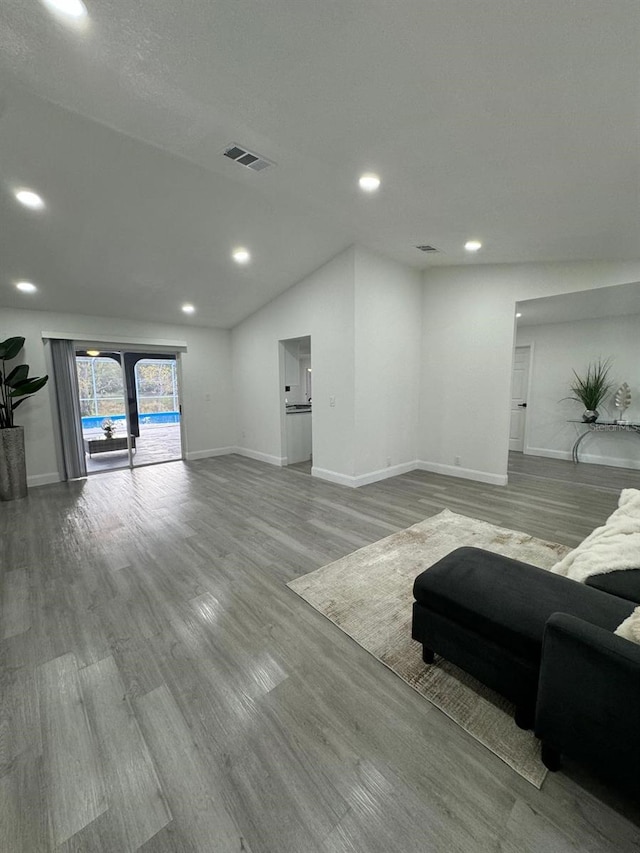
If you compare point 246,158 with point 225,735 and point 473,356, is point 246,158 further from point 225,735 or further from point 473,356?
point 473,356

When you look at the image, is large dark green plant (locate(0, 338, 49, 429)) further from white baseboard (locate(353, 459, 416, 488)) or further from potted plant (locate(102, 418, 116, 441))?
white baseboard (locate(353, 459, 416, 488))

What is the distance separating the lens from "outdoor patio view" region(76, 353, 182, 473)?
6.75 meters

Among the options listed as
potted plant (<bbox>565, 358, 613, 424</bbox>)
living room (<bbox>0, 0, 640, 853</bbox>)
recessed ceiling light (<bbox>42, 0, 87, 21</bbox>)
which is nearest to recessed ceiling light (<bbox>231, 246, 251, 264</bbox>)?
living room (<bbox>0, 0, 640, 853</bbox>)

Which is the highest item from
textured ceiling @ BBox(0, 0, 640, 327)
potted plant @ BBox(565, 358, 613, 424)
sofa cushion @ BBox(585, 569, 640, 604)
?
textured ceiling @ BBox(0, 0, 640, 327)

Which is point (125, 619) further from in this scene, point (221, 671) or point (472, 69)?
point (472, 69)

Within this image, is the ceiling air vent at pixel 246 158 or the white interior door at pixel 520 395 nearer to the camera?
the ceiling air vent at pixel 246 158

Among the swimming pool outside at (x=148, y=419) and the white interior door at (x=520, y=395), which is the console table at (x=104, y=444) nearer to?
the swimming pool outside at (x=148, y=419)

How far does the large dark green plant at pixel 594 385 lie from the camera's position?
18.3ft

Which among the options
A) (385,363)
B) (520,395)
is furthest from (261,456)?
(520,395)

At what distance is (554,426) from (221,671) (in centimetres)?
680

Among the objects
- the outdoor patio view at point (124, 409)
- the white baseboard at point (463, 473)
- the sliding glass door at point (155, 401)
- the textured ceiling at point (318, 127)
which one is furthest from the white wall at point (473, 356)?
the sliding glass door at point (155, 401)

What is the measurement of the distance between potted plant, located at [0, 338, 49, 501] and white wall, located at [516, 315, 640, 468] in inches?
317

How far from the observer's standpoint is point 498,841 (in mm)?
1060

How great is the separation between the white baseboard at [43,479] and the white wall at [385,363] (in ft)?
15.0
